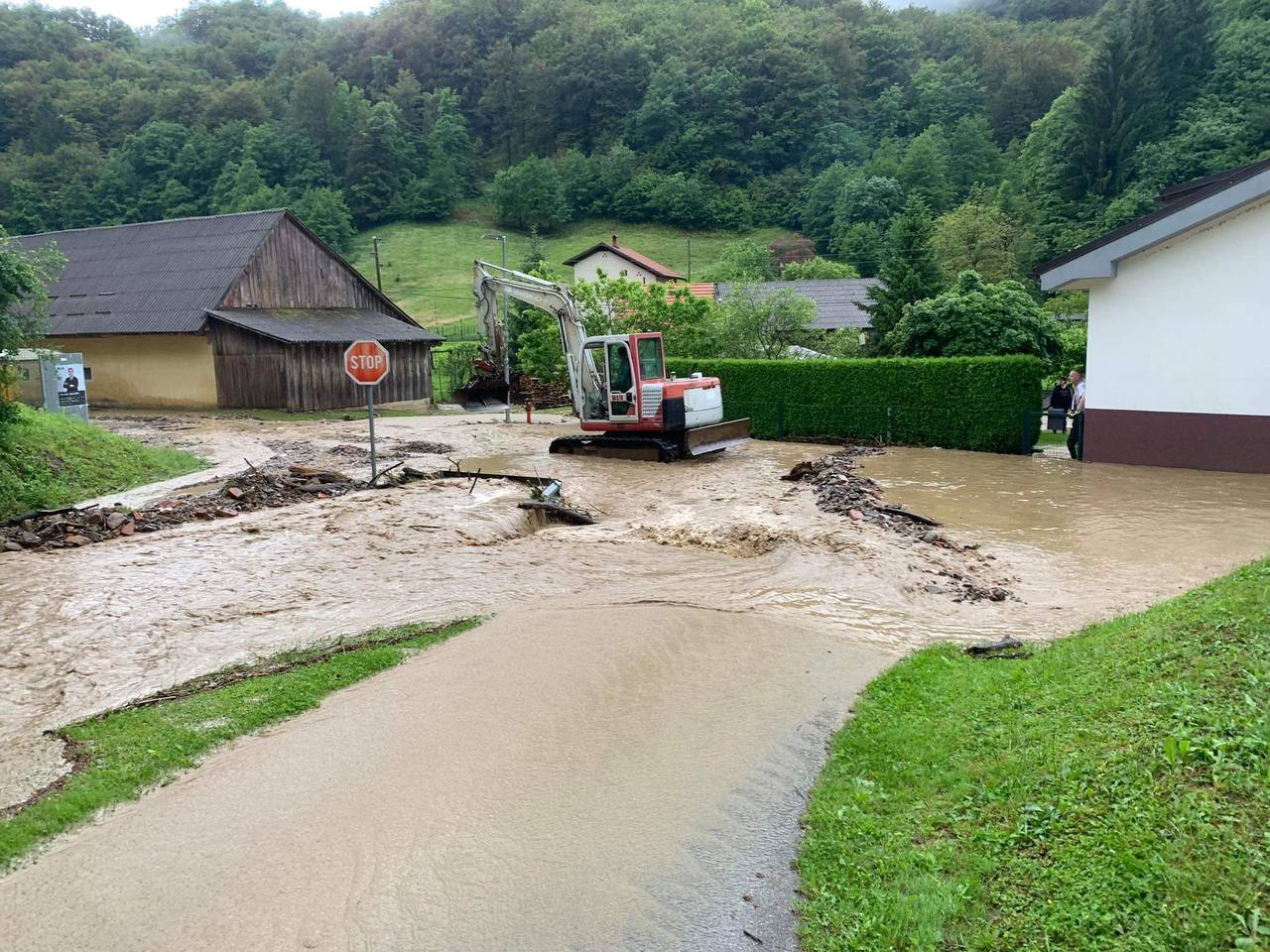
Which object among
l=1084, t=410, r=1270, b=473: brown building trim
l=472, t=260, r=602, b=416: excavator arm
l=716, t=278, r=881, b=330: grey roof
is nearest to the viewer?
l=1084, t=410, r=1270, b=473: brown building trim

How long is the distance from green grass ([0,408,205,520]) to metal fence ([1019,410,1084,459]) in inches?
776

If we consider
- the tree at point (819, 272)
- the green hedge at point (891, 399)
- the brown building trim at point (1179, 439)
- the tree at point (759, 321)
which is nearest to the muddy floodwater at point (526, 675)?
the brown building trim at point (1179, 439)

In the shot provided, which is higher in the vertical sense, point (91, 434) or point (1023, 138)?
point (1023, 138)

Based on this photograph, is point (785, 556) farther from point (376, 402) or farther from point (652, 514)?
point (376, 402)

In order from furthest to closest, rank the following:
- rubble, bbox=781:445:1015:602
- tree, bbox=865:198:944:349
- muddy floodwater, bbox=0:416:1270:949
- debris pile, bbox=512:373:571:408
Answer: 1. debris pile, bbox=512:373:571:408
2. tree, bbox=865:198:944:349
3. rubble, bbox=781:445:1015:602
4. muddy floodwater, bbox=0:416:1270:949

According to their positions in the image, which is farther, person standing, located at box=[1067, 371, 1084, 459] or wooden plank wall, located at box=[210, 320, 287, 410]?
A: wooden plank wall, located at box=[210, 320, 287, 410]

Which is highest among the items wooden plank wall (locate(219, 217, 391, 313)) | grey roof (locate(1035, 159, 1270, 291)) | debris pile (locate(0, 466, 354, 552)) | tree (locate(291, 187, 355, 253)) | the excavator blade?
tree (locate(291, 187, 355, 253))

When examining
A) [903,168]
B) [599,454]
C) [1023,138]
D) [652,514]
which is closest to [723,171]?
[903,168]

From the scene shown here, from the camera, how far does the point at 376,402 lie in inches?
1519

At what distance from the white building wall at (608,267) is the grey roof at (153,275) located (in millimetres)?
23335

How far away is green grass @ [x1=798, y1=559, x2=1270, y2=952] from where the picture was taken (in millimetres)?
3268

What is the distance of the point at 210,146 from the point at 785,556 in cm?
9650

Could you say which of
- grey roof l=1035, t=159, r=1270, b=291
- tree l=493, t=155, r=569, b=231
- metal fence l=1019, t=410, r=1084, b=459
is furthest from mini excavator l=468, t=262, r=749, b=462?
tree l=493, t=155, r=569, b=231

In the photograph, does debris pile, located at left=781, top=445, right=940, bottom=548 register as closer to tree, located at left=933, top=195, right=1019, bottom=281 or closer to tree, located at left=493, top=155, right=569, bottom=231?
tree, located at left=933, top=195, right=1019, bottom=281
